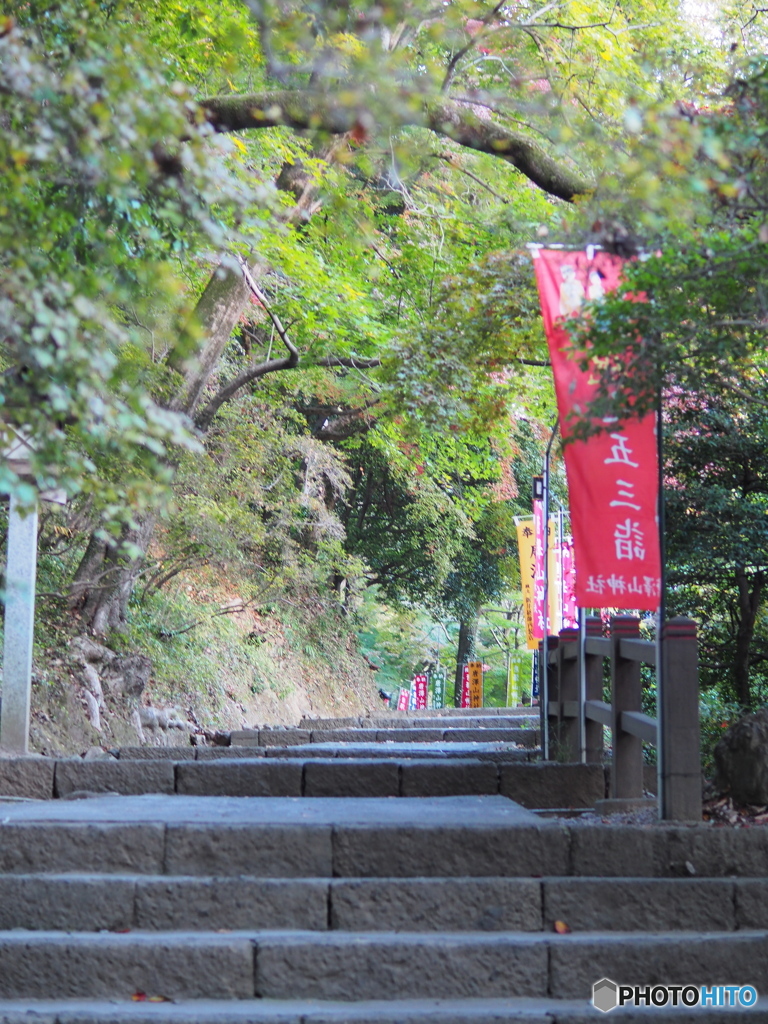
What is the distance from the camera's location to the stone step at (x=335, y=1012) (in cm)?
357

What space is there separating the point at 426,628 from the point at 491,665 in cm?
651

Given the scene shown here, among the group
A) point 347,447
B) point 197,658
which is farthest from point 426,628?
point 197,658

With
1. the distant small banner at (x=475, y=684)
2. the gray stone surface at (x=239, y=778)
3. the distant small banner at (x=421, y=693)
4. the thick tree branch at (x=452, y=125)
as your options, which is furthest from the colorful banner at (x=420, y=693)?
the gray stone surface at (x=239, y=778)

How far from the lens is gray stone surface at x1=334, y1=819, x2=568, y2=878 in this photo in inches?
178

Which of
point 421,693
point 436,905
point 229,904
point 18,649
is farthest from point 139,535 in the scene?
point 421,693

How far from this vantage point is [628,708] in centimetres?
605

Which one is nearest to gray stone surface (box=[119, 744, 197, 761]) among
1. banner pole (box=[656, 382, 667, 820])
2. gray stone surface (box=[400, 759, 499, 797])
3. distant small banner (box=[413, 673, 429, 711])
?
gray stone surface (box=[400, 759, 499, 797])

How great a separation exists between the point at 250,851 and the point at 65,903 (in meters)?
0.82

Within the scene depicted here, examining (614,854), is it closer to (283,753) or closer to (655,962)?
(655,962)

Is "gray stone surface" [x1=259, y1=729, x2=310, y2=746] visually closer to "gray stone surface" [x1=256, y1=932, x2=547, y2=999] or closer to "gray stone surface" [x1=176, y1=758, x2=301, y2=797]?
"gray stone surface" [x1=176, y1=758, x2=301, y2=797]

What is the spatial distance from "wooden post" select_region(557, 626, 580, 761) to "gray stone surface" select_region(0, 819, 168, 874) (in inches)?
148

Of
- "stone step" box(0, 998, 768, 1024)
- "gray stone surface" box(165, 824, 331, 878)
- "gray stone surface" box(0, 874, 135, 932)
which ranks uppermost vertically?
"gray stone surface" box(165, 824, 331, 878)

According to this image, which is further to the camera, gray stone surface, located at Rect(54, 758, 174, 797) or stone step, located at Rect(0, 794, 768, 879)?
gray stone surface, located at Rect(54, 758, 174, 797)

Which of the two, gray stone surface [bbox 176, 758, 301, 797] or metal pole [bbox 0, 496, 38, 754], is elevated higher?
metal pole [bbox 0, 496, 38, 754]
